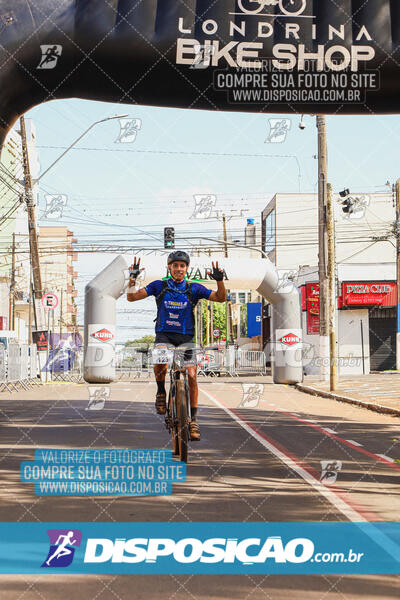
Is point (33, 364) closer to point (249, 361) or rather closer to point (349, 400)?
point (349, 400)

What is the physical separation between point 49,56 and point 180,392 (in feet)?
17.7

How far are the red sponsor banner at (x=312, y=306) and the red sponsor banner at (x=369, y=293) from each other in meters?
2.68

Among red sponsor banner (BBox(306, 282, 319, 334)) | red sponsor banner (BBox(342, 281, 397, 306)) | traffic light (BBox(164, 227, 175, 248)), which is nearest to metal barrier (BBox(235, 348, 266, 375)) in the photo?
red sponsor banner (BBox(306, 282, 319, 334))

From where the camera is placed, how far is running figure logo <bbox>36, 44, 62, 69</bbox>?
33.9ft

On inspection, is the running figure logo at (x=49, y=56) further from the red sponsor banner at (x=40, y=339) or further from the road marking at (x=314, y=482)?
the red sponsor banner at (x=40, y=339)

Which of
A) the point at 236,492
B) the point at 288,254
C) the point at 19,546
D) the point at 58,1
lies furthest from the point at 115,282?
the point at 288,254

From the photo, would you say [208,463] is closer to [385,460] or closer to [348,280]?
[385,460]

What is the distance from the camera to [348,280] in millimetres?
46531

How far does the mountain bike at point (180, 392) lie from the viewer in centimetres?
799

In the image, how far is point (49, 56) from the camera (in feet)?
34.2

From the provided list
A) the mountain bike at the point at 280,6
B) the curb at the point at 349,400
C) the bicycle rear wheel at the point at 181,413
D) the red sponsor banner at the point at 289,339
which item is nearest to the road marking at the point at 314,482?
the bicycle rear wheel at the point at 181,413

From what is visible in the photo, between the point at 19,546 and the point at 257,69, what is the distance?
25.3 ft


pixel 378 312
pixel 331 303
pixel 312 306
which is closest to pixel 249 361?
pixel 312 306

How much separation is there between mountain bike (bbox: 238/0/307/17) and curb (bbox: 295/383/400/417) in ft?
30.4
